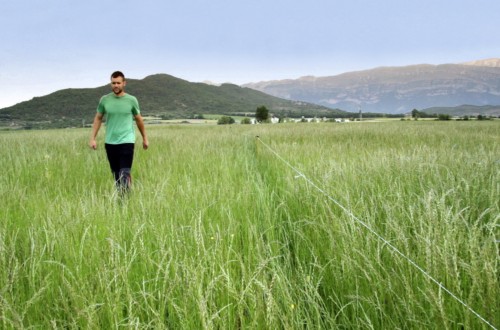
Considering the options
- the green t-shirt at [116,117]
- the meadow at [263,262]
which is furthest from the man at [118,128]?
the meadow at [263,262]

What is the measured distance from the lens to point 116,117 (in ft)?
16.2

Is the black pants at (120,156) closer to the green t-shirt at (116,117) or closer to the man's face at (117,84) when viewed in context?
the green t-shirt at (116,117)

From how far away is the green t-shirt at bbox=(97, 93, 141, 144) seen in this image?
16.2 ft

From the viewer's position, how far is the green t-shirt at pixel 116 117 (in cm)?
493

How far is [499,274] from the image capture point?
1.50 m

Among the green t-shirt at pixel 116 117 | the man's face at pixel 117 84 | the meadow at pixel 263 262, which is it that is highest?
the man's face at pixel 117 84

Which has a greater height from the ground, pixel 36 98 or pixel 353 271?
pixel 36 98

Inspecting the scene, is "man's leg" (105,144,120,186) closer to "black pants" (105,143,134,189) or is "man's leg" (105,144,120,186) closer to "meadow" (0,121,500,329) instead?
"black pants" (105,143,134,189)

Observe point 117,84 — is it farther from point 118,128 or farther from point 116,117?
point 118,128

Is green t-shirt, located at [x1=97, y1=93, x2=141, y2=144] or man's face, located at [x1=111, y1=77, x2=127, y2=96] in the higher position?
man's face, located at [x1=111, y1=77, x2=127, y2=96]

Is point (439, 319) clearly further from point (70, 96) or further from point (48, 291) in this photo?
point (70, 96)

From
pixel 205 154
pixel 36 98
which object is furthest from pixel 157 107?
pixel 205 154

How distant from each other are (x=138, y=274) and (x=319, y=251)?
1.14m

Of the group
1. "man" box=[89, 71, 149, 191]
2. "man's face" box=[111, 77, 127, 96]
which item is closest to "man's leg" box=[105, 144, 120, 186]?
"man" box=[89, 71, 149, 191]
